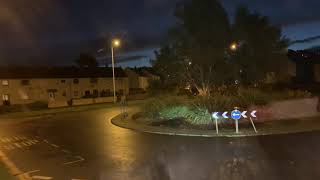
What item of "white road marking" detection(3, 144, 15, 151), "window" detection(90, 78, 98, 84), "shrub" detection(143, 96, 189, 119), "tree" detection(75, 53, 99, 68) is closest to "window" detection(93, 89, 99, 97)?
"window" detection(90, 78, 98, 84)

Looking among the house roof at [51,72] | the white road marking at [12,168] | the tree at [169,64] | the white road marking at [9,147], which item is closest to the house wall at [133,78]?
the house roof at [51,72]

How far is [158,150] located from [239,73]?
70.9ft

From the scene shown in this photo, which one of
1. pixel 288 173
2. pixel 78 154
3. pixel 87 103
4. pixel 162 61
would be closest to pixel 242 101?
pixel 162 61

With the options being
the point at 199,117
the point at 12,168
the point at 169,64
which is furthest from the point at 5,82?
the point at 12,168

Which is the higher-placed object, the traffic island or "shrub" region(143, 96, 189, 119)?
"shrub" region(143, 96, 189, 119)

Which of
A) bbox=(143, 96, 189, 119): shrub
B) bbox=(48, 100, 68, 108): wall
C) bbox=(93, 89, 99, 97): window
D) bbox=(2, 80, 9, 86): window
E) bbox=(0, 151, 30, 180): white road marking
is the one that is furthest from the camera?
bbox=(93, 89, 99, 97): window

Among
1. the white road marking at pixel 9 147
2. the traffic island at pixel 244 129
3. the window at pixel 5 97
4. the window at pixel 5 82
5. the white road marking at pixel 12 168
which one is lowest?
the white road marking at pixel 9 147

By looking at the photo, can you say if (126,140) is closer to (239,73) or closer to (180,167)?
(180,167)

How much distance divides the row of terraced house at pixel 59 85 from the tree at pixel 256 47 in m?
24.4

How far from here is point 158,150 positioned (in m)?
14.4

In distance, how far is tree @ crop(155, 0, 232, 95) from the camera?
29.4 m

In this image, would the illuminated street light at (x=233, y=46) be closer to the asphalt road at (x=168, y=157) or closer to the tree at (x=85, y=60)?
the asphalt road at (x=168, y=157)

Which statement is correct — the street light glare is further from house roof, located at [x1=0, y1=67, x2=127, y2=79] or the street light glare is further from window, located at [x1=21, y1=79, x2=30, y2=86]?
house roof, located at [x1=0, y1=67, x2=127, y2=79]

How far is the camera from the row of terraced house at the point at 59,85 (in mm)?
64938
